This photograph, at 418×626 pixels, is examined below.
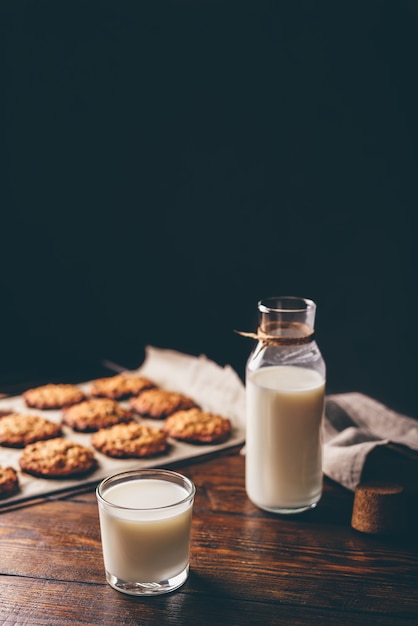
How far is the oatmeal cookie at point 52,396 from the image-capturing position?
197cm

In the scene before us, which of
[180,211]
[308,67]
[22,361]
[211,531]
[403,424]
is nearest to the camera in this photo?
[211,531]

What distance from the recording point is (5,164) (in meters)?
2.41

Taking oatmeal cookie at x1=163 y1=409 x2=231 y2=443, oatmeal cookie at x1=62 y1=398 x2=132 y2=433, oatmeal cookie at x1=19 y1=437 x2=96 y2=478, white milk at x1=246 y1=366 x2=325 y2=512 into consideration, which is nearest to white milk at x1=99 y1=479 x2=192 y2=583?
white milk at x1=246 y1=366 x2=325 y2=512

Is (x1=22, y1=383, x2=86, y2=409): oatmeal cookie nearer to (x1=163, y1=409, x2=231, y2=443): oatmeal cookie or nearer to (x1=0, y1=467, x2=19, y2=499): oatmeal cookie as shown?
(x1=163, y1=409, x2=231, y2=443): oatmeal cookie

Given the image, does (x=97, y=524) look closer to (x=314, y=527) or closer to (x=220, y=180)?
(x=314, y=527)

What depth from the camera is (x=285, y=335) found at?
1401mm

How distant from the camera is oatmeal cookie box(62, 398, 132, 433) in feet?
6.02

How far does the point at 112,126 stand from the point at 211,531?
1.40 meters

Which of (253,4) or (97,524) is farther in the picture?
(253,4)

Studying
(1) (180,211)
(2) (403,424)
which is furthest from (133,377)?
(2) (403,424)

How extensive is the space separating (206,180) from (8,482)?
109cm

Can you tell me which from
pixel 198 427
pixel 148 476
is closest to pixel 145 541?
pixel 148 476

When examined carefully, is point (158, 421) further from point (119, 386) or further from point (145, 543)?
point (145, 543)

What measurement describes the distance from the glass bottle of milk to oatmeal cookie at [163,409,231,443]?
11.6 inches
